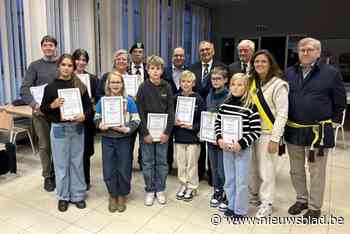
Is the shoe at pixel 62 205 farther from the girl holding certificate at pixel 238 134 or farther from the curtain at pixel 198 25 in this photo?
the curtain at pixel 198 25

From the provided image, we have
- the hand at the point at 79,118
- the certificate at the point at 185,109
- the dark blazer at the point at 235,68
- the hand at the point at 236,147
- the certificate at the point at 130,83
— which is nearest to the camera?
the hand at the point at 236,147

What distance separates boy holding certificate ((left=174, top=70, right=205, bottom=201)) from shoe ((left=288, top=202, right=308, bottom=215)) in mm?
870

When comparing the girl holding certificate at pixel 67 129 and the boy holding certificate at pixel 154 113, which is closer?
the girl holding certificate at pixel 67 129

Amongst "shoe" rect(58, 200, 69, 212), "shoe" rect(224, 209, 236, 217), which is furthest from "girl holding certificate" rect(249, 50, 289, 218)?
"shoe" rect(58, 200, 69, 212)

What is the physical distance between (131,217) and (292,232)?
131cm

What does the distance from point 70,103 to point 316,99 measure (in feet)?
6.37

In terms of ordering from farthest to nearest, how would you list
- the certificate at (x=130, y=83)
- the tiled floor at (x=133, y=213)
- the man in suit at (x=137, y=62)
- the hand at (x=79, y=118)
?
the man in suit at (x=137, y=62), the certificate at (x=130, y=83), the hand at (x=79, y=118), the tiled floor at (x=133, y=213)

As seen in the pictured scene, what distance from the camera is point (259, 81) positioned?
2367 millimetres

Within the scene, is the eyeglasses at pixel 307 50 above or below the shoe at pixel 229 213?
above

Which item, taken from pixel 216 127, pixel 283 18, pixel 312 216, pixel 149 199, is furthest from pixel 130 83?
pixel 283 18

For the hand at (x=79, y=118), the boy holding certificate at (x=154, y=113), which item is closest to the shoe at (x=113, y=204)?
the boy holding certificate at (x=154, y=113)

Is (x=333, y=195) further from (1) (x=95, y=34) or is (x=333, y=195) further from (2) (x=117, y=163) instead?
(1) (x=95, y=34)

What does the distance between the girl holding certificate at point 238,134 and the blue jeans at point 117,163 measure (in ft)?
2.63

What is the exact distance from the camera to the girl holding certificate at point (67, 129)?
2.40m
